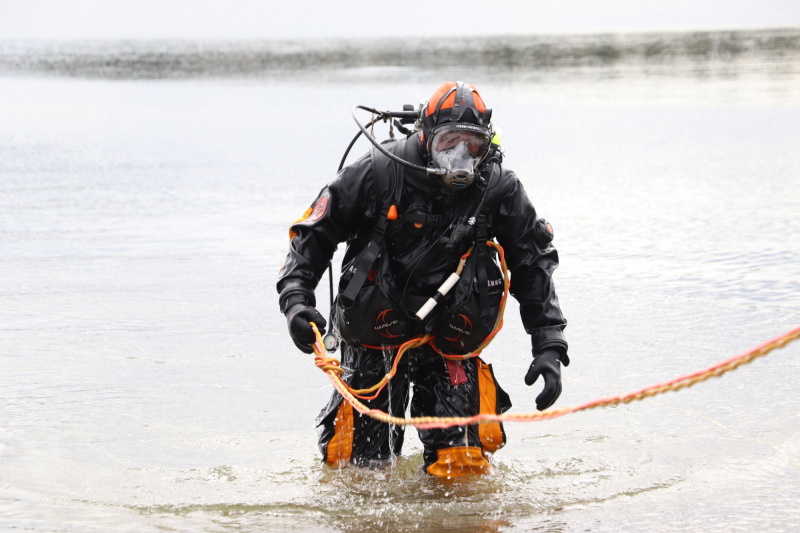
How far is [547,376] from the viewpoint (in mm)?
3807

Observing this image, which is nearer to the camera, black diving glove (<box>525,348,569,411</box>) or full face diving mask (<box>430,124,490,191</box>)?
full face diving mask (<box>430,124,490,191</box>)

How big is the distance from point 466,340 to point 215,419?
151cm

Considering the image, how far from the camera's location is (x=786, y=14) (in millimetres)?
53531

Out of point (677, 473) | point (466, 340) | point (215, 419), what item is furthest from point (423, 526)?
point (215, 419)

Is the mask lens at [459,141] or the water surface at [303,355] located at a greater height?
the mask lens at [459,141]

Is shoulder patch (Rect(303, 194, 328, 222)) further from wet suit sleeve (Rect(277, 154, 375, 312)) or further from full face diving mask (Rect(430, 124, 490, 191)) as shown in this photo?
full face diving mask (Rect(430, 124, 490, 191))

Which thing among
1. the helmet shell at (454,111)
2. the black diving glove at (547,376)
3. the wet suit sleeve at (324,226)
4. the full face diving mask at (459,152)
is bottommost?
the black diving glove at (547,376)

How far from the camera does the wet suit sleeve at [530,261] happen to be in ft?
12.4

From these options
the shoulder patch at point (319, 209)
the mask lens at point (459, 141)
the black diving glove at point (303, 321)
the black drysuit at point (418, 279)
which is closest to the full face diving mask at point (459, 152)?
the mask lens at point (459, 141)

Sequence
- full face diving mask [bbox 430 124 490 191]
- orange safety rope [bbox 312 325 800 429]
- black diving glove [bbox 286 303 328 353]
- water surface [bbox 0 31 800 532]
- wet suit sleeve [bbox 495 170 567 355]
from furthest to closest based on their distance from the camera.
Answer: water surface [bbox 0 31 800 532] < wet suit sleeve [bbox 495 170 567 355] < black diving glove [bbox 286 303 328 353] < full face diving mask [bbox 430 124 490 191] < orange safety rope [bbox 312 325 800 429]

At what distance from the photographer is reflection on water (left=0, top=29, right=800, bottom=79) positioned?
966 inches

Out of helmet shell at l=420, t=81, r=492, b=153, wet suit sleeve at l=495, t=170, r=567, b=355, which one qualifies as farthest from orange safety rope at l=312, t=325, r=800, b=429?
helmet shell at l=420, t=81, r=492, b=153

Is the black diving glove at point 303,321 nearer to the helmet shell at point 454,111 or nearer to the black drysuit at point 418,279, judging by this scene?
the black drysuit at point 418,279

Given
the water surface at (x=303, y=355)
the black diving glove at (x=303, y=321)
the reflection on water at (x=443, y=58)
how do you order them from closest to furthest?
1. the black diving glove at (x=303, y=321)
2. the water surface at (x=303, y=355)
3. the reflection on water at (x=443, y=58)
